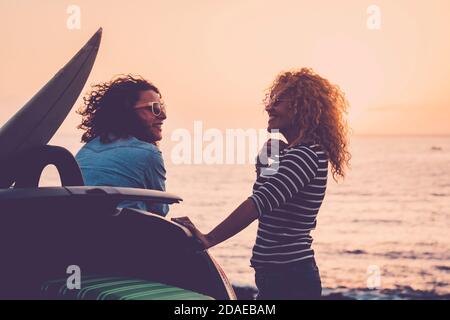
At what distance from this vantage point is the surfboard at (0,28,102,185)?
8.79ft

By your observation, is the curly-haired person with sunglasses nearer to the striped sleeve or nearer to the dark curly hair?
the dark curly hair

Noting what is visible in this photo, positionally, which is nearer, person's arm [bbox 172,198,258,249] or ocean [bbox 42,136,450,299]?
person's arm [bbox 172,198,258,249]

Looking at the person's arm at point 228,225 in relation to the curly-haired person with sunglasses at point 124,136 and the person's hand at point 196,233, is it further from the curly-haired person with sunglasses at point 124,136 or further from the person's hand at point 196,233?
the curly-haired person with sunglasses at point 124,136

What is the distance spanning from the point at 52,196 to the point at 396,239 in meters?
27.4

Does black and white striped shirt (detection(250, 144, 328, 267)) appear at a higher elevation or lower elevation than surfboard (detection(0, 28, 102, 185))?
lower

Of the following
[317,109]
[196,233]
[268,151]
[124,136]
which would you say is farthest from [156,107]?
[196,233]

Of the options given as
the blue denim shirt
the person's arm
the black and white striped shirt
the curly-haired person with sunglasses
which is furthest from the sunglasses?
the person's arm

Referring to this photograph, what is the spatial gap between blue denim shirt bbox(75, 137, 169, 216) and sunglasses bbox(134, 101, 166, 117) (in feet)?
0.75

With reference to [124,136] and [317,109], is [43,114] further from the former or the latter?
[124,136]

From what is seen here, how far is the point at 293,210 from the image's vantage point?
11.3 feet

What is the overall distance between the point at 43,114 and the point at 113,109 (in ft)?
5.72

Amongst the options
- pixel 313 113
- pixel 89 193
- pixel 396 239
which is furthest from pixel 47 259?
pixel 396 239

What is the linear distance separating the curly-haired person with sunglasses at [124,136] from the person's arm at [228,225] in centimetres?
53

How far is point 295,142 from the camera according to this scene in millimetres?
3480
